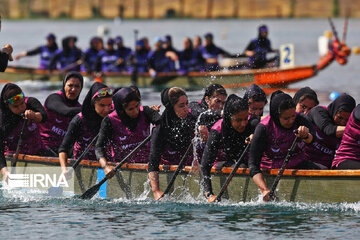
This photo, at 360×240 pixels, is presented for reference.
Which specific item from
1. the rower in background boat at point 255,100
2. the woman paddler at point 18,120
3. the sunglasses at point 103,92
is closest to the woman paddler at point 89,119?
the sunglasses at point 103,92

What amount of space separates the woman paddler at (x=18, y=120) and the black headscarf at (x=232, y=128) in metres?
3.36

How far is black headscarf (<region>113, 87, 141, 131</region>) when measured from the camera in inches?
510

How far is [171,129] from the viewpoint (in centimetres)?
1294

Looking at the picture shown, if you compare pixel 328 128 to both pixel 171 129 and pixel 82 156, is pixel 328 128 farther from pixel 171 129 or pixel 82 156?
pixel 82 156

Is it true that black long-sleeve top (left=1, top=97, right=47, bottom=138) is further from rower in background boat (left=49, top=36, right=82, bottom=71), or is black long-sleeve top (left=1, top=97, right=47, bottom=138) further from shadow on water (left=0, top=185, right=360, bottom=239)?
rower in background boat (left=49, top=36, right=82, bottom=71)

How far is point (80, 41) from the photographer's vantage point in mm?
65812

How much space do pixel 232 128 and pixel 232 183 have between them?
88 cm

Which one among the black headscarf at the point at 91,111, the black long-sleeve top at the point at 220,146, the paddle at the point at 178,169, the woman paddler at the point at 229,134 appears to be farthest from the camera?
the black headscarf at the point at 91,111

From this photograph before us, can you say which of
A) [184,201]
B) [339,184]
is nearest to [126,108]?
[184,201]

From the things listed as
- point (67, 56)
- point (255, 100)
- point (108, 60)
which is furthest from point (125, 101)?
point (67, 56)

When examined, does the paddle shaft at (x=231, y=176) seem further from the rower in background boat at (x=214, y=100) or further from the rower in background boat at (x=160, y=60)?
the rower in background boat at (x=160, y=60)

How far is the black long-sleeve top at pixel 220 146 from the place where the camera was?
484 inches

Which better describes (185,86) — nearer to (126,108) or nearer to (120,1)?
(126,108)

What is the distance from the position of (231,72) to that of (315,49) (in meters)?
27.8
